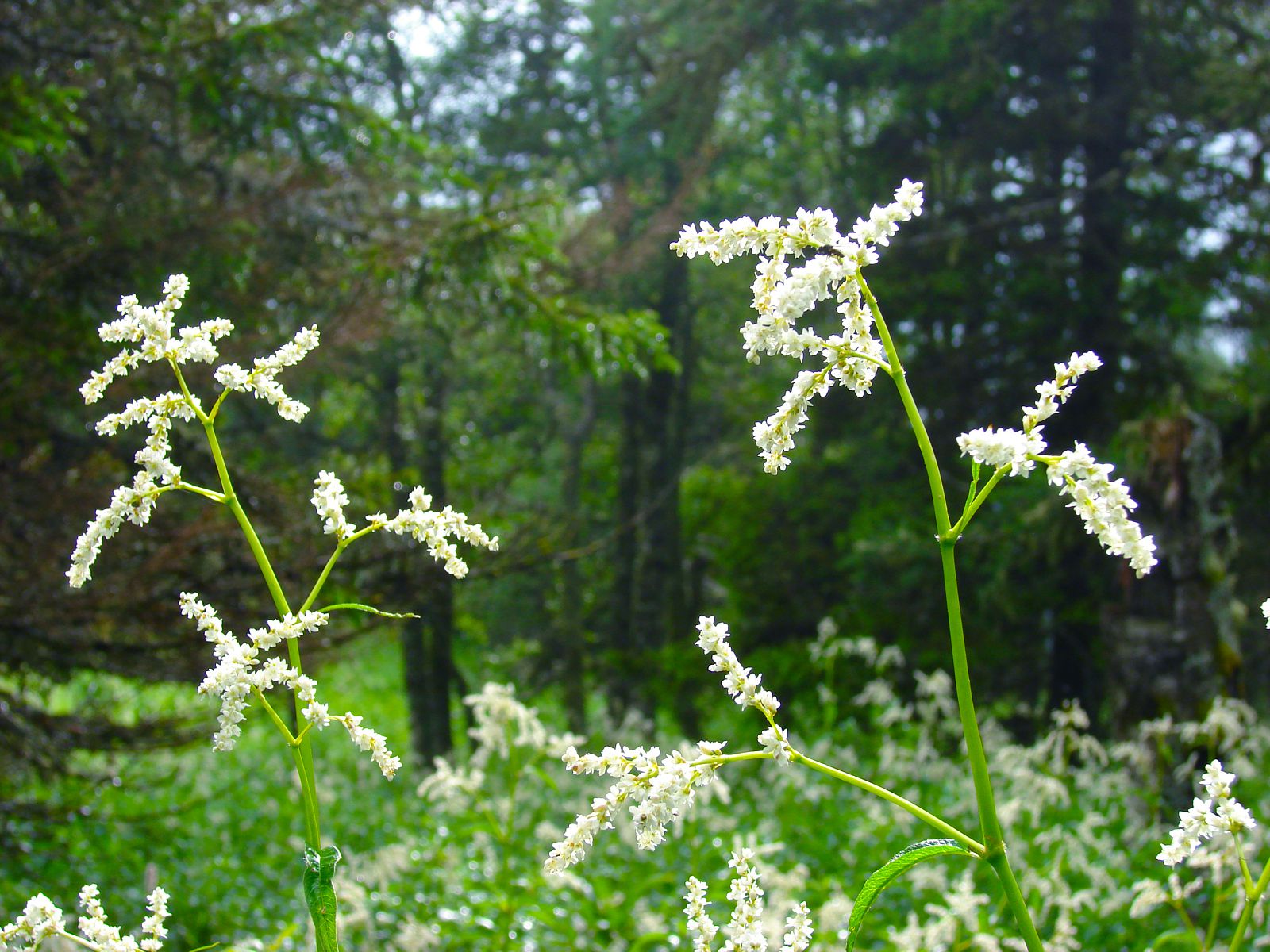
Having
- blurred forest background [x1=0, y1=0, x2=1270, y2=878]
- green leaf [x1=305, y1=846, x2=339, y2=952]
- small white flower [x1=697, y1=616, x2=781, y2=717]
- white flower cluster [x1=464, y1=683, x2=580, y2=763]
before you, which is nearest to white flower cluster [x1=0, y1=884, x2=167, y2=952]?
green leaf [x1=305, y1=846, x2=339, y2=952]

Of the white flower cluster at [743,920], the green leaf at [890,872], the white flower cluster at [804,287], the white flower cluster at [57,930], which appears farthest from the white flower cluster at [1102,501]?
the white flower cluster at [57,930]

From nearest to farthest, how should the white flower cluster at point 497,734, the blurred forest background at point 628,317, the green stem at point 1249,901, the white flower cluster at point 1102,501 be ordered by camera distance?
the white flower cluster at point 1102,501 < the green stem at point 1249,901 < the white flower cluster at point 497,734 < the blurred forest background at point 628,317

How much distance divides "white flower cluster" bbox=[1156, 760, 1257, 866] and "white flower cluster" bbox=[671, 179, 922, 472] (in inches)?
23.9

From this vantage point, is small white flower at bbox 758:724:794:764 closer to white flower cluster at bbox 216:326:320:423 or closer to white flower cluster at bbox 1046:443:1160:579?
white flower cluster at bbox 1046:443:1160:579

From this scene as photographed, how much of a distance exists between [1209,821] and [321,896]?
39.6 inches

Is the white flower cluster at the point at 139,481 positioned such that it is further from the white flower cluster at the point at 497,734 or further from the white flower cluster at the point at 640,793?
the white flower cluster at the point at 497,734

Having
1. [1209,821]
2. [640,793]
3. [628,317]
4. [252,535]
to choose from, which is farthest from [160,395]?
[628,317]

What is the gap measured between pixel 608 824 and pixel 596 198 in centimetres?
1281

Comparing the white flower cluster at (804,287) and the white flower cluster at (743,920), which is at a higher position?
the white flower cluster at (804,287)

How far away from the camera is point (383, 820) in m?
9.24

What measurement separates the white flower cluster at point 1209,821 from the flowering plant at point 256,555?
877 millimetres

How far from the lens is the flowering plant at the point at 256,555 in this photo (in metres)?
1.28

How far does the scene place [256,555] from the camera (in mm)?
1333

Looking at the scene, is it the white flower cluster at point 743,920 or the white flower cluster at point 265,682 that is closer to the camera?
the white flower cluster at point 265,682
